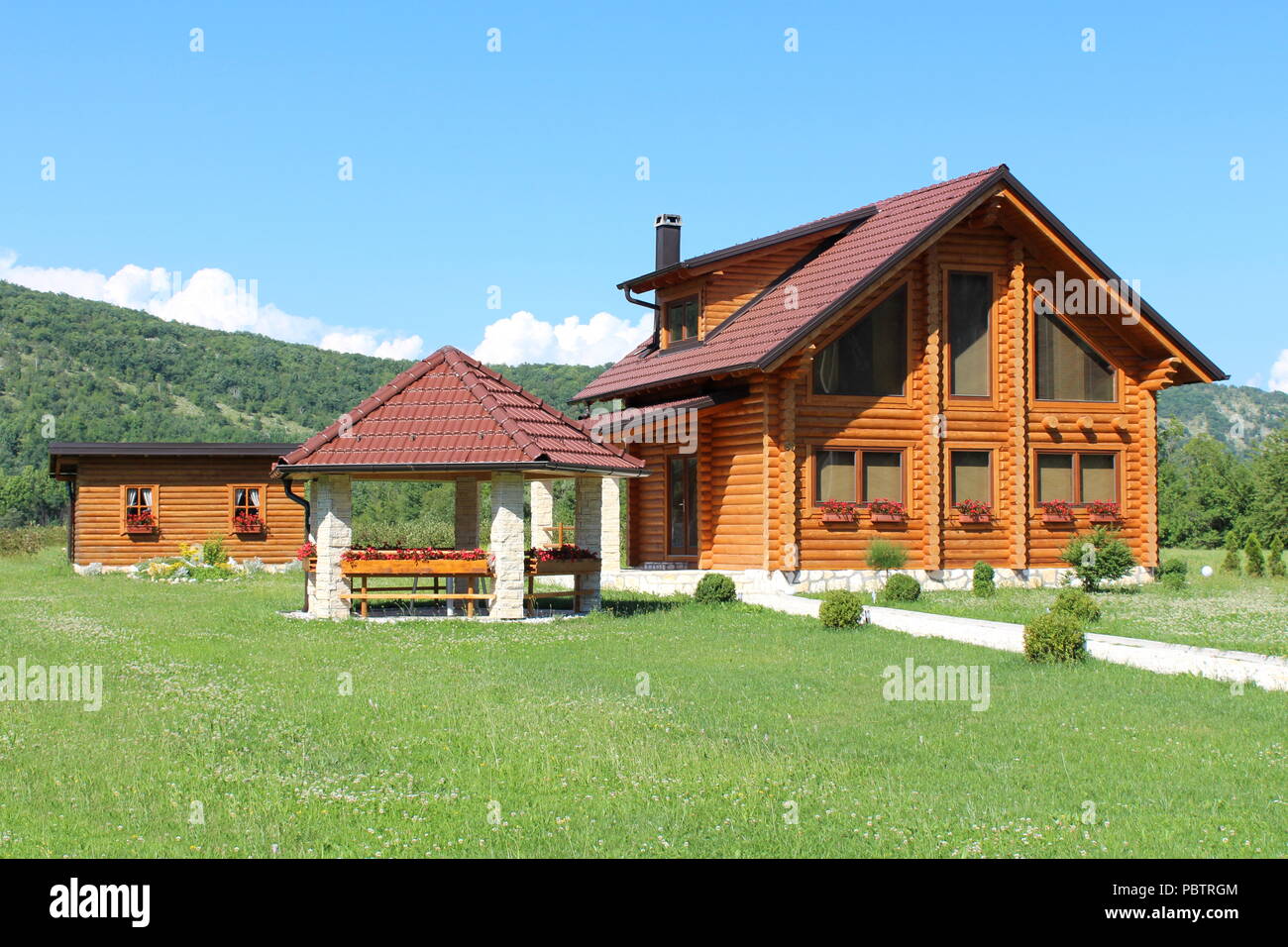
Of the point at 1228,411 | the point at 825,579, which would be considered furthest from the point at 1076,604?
the point at 1228,411

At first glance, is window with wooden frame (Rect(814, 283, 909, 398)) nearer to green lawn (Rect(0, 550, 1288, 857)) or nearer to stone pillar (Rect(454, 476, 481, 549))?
stone pillar (Rect(454, 476, 481, 549))

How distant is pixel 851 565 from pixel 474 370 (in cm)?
868

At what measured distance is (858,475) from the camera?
1043 inches

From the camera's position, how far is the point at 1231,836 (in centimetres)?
806

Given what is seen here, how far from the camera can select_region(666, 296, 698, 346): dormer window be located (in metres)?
30.6

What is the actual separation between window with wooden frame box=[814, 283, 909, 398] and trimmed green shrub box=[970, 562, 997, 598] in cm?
415

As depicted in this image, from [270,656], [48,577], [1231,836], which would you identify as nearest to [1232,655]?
[1231,836]

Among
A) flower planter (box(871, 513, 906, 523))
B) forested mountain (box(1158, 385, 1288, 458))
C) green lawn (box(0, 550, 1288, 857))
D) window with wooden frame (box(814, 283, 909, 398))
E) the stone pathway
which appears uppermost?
forested mountain (box(1158, 385, 1288, 458))

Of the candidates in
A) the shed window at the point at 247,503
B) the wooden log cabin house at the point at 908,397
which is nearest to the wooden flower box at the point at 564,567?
the wooden log cabin house at the point at 908,397

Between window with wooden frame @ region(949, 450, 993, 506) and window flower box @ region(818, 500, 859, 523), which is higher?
window with wooden frame @ region(949, 450, 993, 506)

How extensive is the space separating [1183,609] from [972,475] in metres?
6.45

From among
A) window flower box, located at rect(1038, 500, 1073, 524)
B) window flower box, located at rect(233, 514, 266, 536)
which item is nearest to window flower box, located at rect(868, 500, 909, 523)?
window flower box, located at rect(1038, 500, 1073, 524)

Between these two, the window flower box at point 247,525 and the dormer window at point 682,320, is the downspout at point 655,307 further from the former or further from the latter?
the window flower box at point 247,525
